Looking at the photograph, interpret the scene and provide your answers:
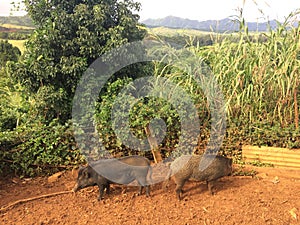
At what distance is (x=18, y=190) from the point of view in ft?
14.6

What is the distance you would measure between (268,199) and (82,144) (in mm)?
2821

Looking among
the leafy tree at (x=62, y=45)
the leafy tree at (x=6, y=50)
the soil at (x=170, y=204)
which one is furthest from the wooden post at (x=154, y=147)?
the leafy tree at (x=6, y=50)

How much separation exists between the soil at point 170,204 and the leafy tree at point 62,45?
1918 mm

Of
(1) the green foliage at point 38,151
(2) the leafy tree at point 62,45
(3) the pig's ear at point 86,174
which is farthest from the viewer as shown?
(2) the leafy tree at point 62,45

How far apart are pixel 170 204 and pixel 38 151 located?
2.26 meters

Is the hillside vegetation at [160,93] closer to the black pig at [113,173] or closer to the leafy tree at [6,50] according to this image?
the black pig at [113,173]

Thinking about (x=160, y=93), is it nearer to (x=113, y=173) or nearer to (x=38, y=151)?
(x=113, y=173)

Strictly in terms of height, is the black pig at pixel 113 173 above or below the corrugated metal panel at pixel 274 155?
above

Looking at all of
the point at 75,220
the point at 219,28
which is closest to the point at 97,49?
the point at 219,28

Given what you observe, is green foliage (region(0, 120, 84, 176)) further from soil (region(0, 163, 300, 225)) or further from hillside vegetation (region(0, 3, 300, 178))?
soil (region(0, 163, 300, 225))

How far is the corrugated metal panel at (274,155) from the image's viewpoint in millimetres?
4742

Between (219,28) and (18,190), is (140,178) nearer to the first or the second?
(18,190)

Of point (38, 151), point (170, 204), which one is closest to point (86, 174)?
point (170, 204)

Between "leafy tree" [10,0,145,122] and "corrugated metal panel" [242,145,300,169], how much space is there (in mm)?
2922
